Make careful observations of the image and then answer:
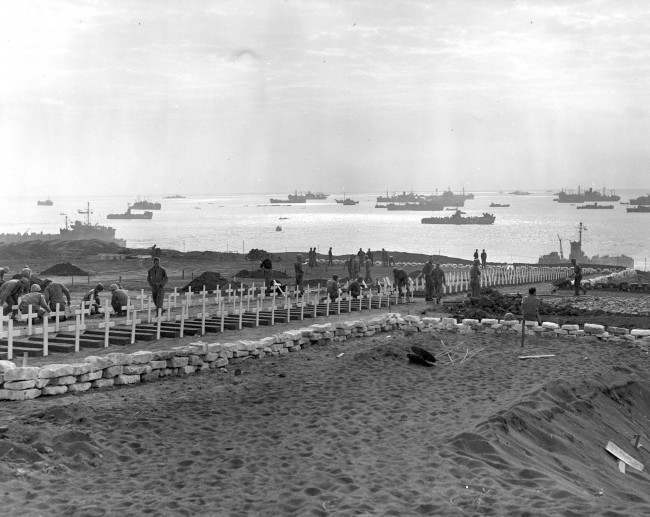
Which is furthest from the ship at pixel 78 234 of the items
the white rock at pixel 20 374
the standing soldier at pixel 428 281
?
the white rock at pixel 20 374

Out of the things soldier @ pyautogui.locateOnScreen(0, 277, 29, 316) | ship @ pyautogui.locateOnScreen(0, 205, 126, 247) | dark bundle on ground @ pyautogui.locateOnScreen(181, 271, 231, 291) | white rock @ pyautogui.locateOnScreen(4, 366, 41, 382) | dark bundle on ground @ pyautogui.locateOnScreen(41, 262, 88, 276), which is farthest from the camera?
ship @ pyautogui.locateOnScreen(0, 205, 126, 247)

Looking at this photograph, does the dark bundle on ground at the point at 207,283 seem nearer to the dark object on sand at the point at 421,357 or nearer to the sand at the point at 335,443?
the dark object on sand at the point at 421,357

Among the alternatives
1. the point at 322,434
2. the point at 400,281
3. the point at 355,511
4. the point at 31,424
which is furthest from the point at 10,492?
the point at 400,281

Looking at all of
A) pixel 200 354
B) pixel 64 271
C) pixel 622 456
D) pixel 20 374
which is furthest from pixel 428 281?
pixel 64 271

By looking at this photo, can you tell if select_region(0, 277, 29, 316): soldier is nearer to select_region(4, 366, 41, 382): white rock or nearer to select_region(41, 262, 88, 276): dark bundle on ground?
select_region(4, 366, 41, 382): white rock

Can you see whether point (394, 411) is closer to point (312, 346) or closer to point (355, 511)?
point (355, 511)

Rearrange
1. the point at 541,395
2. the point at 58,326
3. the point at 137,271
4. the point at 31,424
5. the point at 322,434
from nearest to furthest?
the point at 31,424, the point at 322,434, the point at 541,395, the point at 58,326, the point at 137,271

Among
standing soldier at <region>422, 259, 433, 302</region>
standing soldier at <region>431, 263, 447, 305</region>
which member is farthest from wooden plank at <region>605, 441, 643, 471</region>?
standing soldier at <region>422, 259, 433, 302</region>
